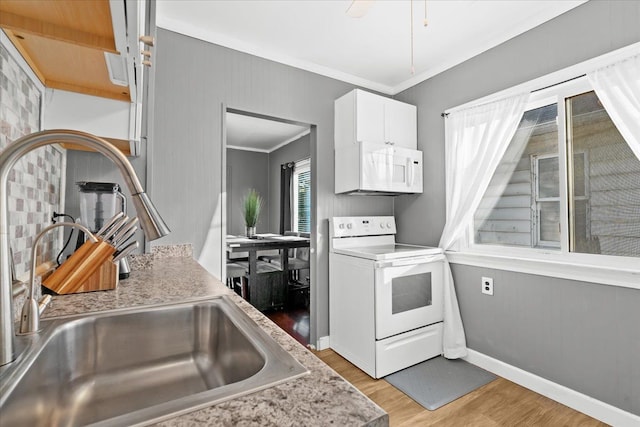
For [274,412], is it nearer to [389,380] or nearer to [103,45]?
[103,45]

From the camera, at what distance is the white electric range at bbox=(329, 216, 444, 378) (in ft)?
7.50

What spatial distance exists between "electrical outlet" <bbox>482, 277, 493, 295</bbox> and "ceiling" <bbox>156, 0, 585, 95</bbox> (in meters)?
1.78

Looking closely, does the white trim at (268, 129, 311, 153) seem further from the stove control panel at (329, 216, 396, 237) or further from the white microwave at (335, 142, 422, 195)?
the stove control panel at (329, 216, 396, 237)

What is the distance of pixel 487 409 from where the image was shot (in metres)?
1.90

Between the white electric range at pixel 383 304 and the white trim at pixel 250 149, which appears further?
the white trim at pixel 250 149

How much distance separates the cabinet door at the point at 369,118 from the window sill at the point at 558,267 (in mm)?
1180

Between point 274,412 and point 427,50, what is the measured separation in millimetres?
2809

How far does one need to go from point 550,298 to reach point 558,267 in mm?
219

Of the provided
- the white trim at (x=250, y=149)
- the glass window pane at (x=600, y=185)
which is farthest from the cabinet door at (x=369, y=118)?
the white trim at (x=250, y=149)

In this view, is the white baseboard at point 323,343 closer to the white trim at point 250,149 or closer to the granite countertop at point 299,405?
the granite countertop at point 299,405

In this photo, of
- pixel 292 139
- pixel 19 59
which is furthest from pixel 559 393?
pixel 292 139

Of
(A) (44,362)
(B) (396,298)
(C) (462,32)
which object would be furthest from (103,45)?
(C) (462,32)

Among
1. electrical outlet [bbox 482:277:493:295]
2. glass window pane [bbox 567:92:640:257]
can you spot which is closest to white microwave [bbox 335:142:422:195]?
electrical outlet [bbox 482:277:493:295]

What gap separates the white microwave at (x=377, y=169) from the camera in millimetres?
2590
